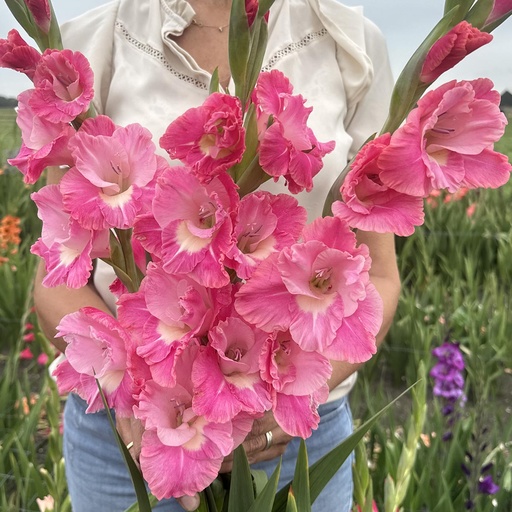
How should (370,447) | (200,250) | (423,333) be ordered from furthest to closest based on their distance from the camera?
(423,333) → (370,447) → (200,250)

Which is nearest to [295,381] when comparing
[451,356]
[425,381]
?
[425,381]

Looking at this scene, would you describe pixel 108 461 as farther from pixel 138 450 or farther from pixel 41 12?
pixel 41 12

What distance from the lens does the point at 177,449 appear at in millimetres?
387

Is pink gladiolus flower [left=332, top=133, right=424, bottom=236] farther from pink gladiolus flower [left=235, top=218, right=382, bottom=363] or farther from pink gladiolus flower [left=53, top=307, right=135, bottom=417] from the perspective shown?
pink gladiolus flower [left=53, top=307, right=135, bottom=417]

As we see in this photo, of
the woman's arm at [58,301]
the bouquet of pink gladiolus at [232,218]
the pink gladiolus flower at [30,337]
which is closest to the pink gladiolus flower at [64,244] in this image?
the bouquet of pink gladiolus at [232,218]

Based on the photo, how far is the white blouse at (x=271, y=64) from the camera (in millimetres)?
770

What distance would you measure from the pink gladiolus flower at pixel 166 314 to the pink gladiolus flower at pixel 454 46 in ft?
0.62

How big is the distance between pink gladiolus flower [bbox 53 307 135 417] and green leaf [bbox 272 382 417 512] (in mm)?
161

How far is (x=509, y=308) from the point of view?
6.38 ft

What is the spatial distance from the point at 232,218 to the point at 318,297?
0.07 m

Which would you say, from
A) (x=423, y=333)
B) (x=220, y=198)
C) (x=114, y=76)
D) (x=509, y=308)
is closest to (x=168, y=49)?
(x=114, y=76)

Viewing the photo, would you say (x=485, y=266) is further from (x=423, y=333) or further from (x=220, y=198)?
(x=220, y=198)

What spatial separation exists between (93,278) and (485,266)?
6.47ft

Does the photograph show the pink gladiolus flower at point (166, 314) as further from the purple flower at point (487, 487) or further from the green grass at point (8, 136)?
the green grass at point (8, 136)
